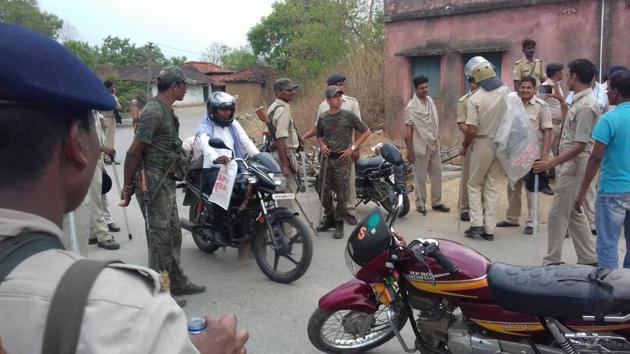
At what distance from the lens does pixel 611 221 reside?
429 cm

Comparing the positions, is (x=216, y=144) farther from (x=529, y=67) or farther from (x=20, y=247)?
(x=529, y=67)

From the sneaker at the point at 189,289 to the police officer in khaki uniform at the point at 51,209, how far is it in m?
3.78

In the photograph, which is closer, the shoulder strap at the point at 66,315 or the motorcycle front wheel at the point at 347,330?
the shoulder strap at the point at 66,315

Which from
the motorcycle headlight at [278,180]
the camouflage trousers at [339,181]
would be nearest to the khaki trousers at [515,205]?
the camouflage trousers at [339,181]

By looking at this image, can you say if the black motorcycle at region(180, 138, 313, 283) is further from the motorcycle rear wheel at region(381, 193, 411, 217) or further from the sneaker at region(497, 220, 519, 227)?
the sneaker at region(497, 220, 519, 227)

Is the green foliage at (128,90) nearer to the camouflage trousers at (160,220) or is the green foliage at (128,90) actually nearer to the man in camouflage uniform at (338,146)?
the man in camouflage uniform at (338,146)

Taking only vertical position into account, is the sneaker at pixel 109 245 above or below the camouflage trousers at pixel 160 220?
below

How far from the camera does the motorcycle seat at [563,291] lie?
2629 millimetres

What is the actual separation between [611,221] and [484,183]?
7.25ft

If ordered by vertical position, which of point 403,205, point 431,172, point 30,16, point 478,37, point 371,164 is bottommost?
point 403,205

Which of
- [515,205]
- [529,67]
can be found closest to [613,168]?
[515,205]

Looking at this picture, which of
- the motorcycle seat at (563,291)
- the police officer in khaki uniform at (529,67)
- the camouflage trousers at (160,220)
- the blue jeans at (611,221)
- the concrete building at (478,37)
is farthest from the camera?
the concrete building at (478,37)

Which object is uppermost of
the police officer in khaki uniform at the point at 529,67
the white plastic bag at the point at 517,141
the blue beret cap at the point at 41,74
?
the police officer in khaki uniform at the point at 529,67

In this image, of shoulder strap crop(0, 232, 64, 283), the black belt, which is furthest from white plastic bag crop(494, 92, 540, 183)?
shoulder strap crop(0, 232, 64, 283)
